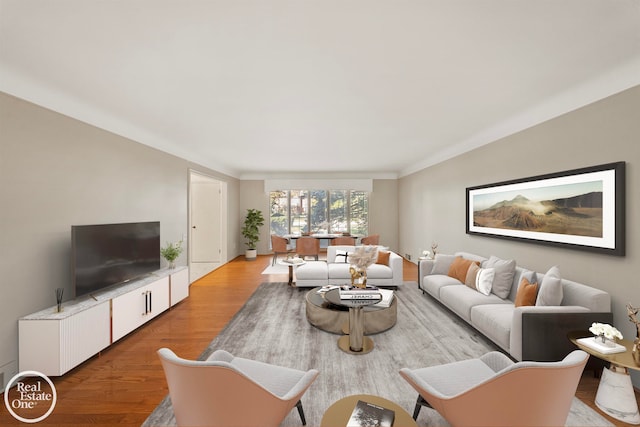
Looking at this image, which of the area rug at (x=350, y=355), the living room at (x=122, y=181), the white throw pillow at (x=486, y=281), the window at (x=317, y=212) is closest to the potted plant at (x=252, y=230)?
the window at (x=317, y=212)

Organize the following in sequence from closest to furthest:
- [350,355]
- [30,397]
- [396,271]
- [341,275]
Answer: [30,397] < [350,355] < [341,275] < [396,271]

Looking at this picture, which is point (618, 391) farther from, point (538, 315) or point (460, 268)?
point (460, 268)

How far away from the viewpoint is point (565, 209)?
2951 millimetres

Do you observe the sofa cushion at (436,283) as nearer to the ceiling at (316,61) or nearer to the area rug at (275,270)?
the ceiling at (316,61)

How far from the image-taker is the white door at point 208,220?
7.33 m

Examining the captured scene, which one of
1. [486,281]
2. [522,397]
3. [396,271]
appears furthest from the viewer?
[396,271]

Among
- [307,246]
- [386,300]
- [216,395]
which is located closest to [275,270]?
[307,246]

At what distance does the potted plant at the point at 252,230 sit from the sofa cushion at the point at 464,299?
5.84 metres

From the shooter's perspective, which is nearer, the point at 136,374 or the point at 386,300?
the point at 136,374

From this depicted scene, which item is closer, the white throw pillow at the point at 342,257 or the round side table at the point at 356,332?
the round side table at the point at 356,332

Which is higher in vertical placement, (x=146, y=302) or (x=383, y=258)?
(x=383, y=258)

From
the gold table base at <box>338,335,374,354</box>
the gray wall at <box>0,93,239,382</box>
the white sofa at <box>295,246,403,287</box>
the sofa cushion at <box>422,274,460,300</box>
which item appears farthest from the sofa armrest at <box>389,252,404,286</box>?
the gray wall at <box>0,93,239,382</box>

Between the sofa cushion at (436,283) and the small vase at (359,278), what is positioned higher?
the small vase at (359,278)

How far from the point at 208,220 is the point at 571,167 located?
7357 millimetres
